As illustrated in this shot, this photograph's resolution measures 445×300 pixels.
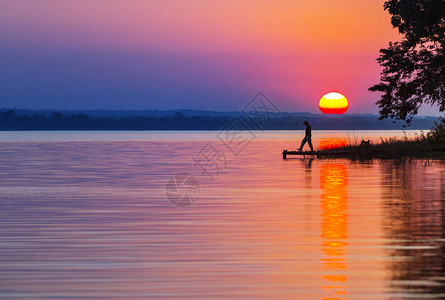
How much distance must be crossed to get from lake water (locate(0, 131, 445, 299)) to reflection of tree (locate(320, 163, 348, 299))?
0.10 feet

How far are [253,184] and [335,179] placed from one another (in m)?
3.94

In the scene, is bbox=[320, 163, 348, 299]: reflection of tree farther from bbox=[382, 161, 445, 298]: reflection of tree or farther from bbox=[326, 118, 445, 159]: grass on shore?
bbox=[326, 118, 445, 159]: grass on shore

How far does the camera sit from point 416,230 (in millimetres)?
16797

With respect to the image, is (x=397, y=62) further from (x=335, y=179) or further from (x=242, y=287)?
(x=242, y=287)

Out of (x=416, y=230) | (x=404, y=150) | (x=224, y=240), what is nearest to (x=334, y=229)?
(x=416, y=230)

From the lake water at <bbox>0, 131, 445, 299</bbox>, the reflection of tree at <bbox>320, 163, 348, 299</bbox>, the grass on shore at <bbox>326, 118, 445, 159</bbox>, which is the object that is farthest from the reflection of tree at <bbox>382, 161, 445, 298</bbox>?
the grass on shore at <bbox>326, 118, 445, 159</bbox>

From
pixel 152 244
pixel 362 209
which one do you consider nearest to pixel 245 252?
pixel 152 244

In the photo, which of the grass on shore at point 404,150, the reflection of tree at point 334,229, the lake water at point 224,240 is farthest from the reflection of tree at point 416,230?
the grass on shore at point 404,150

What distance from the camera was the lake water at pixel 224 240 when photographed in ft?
35.8

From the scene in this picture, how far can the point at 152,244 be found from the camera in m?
15.1

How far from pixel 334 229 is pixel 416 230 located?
1699mm

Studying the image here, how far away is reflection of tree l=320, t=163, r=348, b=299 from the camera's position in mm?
11452

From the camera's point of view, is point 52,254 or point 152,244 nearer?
point 52,254

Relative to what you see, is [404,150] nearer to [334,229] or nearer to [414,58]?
[414,58]
